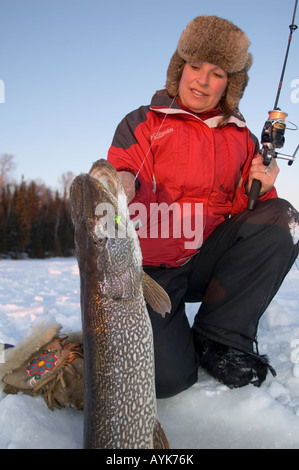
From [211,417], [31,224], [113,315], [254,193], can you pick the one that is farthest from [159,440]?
[31,224]

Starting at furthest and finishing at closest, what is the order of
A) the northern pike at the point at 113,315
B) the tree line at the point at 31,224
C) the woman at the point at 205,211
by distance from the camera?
the tree line at the point at 31,224 < the woman at the point at 205,211 < the northern pike at the point at 113,315

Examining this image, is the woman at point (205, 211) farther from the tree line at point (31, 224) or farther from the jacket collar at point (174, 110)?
the tree line at point (31, 224)

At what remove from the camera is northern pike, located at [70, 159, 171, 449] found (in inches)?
73.3

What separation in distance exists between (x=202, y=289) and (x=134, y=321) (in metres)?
1.30

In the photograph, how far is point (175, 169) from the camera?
3008mm

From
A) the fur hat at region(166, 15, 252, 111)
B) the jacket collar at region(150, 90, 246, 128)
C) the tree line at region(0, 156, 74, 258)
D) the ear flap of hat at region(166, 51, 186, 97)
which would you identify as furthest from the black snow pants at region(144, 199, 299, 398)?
the tree line at region(0, 156, 74, 258)

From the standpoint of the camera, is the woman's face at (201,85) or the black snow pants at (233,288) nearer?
the black snow pants at (233,288)

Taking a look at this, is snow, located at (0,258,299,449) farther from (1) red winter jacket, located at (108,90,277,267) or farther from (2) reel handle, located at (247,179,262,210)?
(2) reel handle, located at (247,179,262,210)

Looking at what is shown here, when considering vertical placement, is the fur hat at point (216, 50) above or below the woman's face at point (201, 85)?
above

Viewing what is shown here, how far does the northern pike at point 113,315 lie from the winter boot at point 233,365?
77 cm

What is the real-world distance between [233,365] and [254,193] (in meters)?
1.31

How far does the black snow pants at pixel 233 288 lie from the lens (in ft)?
8.74

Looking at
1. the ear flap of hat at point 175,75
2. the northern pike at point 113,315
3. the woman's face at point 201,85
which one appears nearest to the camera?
the northern pike at point 113,315

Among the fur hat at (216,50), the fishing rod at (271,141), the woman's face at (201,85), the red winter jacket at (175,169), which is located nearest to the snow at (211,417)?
the red winter jacket at (175,169)
